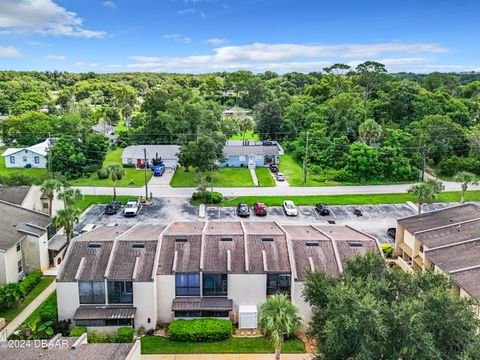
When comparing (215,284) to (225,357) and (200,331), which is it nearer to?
(200,331)

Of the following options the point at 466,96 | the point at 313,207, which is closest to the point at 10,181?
the point at 313,207

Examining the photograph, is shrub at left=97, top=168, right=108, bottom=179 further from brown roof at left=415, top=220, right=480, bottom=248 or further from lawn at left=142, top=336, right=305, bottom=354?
brown roof at left=415, top=220, right=480, bottom=248

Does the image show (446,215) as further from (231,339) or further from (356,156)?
(356,156)

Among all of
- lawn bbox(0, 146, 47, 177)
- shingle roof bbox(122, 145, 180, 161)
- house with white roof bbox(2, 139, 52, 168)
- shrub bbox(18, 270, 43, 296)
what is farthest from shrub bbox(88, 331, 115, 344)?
house with white roof bbox(2, 139, 52, 168)

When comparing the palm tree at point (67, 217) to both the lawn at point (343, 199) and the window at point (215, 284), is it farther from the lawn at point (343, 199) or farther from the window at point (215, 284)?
the lawn at point (343, 199)

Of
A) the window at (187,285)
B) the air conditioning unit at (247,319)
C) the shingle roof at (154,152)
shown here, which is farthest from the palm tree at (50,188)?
the shingle roof at (154,152)

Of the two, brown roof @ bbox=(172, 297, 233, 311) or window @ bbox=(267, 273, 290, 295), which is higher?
window @ bbox=(267, 273, 290, 295)
